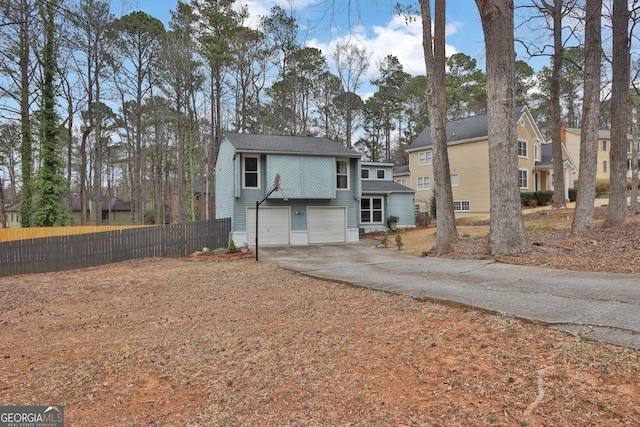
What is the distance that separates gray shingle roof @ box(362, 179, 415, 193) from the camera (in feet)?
70.2

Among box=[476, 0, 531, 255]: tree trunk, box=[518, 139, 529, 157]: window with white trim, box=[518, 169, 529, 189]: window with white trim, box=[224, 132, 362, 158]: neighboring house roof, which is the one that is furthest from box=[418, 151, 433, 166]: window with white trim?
box=[476, 0, 531, 255]: tree trunk

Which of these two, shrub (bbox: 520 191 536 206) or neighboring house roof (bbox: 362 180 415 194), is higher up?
neighboring house roof (bbox: 362 180 415 194)

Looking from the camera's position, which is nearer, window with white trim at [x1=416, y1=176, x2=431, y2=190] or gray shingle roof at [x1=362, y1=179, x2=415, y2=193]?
gray shingle roof at [x1=362, y1=179, x2=415, y2=193]

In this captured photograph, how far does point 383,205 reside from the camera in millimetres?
21906

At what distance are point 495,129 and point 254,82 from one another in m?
21.3

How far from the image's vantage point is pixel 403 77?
35188 mm

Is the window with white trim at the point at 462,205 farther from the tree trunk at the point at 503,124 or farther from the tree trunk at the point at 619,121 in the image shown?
the tree trunk at the point at 503,124

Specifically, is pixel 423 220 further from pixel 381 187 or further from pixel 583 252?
pixel 583 252

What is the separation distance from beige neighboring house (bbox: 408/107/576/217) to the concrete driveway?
55.8ft

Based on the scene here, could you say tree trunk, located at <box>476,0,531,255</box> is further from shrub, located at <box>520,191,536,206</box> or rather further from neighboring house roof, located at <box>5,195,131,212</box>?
neighboring house roof, located at <box>5,195,131,212</box>

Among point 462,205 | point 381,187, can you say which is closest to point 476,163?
point 462,205

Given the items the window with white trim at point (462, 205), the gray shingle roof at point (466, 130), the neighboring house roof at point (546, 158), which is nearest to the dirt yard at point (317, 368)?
the window with white trim at point (462, 205)

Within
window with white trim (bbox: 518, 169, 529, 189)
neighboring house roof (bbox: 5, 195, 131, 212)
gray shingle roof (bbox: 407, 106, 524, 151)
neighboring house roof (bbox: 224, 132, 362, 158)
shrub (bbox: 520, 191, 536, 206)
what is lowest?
shrub (bbox: 520, 191, 536, 206)

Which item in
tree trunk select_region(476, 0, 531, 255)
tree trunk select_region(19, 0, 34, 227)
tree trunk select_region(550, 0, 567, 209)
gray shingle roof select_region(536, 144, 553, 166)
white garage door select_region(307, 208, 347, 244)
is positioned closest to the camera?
tree trunk select_region(476, 0, 531, 255)
